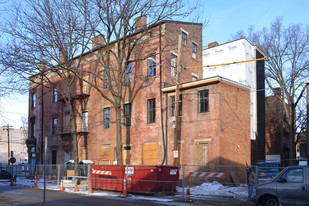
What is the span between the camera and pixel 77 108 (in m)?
36.6

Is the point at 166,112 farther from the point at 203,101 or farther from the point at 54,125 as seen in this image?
the point at 54,125

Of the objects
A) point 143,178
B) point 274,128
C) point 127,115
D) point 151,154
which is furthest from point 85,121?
point 274,128

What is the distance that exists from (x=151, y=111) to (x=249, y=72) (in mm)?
12745

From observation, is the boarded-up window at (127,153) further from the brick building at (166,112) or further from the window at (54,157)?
the window at (54,157)

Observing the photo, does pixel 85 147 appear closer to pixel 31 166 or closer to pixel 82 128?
pixel 82 128

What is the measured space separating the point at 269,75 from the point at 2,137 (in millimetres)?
72477

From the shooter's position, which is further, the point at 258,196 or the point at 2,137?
the point at 2,137

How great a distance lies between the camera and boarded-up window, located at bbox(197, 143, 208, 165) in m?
24.1

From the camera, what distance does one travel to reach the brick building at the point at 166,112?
2438 centimetres

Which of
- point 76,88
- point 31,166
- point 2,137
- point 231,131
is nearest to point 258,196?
point 231,131

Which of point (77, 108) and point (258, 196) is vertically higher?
point (77, 108)

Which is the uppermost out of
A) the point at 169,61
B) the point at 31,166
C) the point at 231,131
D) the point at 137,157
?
the point at 169,61

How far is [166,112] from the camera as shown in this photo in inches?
1050

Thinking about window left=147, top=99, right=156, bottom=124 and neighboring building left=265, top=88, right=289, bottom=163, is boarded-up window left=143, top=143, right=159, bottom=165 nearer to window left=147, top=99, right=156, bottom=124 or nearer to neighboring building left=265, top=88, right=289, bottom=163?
window left=147, top=99, right=156, bottom=124
